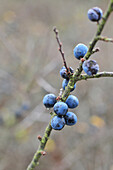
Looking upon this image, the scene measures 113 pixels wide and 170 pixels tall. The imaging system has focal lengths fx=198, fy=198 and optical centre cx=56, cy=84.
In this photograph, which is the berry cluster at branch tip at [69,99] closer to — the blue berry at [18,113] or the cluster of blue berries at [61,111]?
the cluster of blue berries at [61,111]

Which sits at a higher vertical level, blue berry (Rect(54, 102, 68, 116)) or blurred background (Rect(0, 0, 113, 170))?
blurred background (Rect(0, 0, 113, 170))

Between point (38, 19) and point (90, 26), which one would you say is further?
point (38, 19)

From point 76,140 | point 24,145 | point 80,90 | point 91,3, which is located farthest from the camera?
point 91,3

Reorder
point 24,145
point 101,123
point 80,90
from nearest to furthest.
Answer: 1. point 101,123
2. point 24,145
3. point 80,90

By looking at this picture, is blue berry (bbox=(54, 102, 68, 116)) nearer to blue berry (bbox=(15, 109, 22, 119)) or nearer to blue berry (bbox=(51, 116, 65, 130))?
blue berry (bbox=(51, 116, 65, 130))

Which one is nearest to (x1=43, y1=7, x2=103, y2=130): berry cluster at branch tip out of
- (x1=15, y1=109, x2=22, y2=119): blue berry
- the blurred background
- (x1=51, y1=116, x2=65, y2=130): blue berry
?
(x1=51, y1=116, x2=65, y2=130): blue berry

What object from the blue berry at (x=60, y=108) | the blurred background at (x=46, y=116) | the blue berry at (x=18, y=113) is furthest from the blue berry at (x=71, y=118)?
the blue berry at (x=18, y=113)

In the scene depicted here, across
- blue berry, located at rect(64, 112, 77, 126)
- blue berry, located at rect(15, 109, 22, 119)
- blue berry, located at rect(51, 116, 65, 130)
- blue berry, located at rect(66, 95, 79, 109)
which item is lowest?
blue berry, located at rect(51, 116, 65, 130)

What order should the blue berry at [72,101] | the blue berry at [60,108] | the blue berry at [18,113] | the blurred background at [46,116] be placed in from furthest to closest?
the blue berry at [18,113] → the blurred background at [46,116] → the blue berry at [72,101] → the blue berry at [60,108]

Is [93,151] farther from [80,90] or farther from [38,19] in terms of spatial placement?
[38,19]

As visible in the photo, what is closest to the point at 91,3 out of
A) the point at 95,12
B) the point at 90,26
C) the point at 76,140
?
the point at 90,26

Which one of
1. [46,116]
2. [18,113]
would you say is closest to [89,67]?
[46,116]
